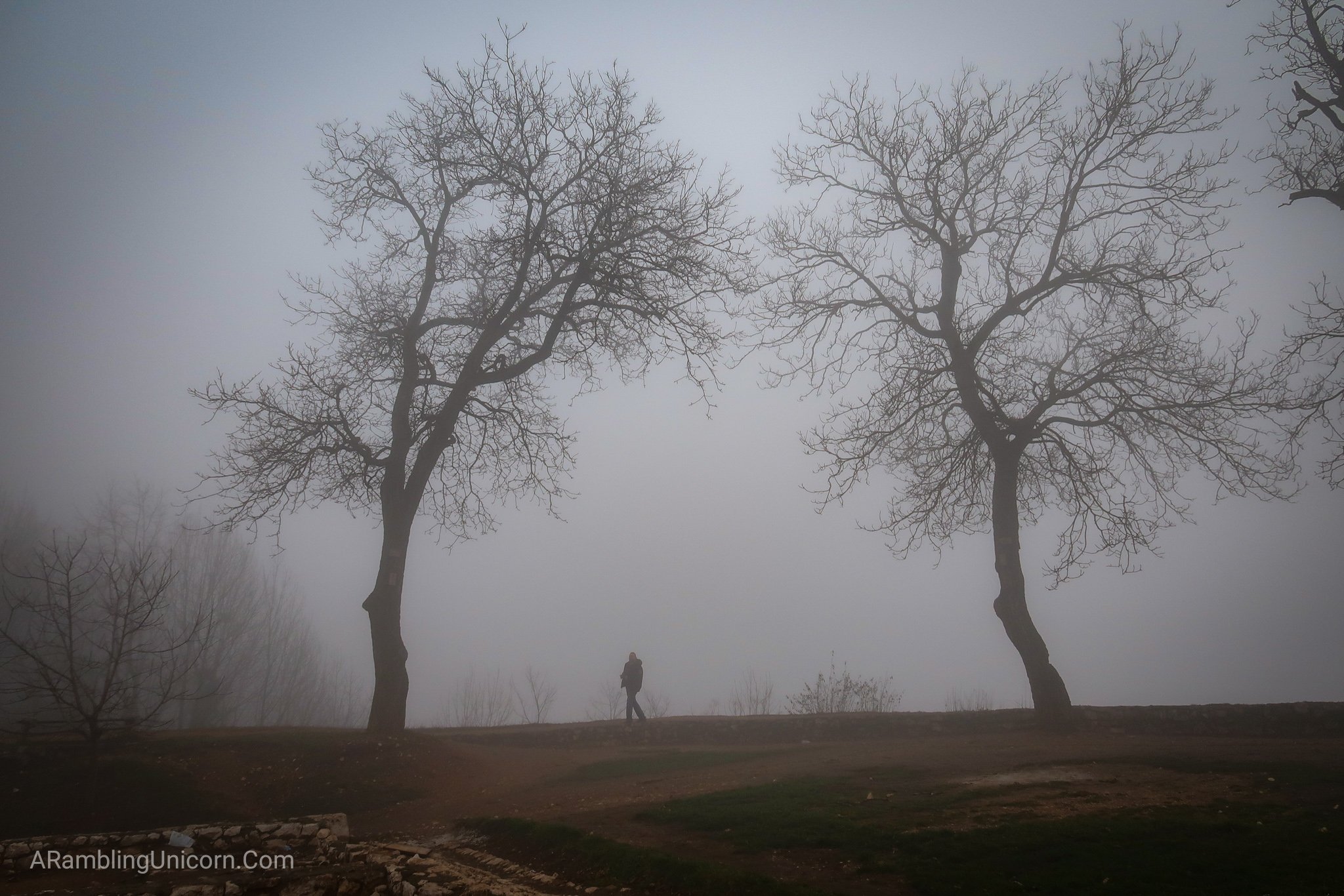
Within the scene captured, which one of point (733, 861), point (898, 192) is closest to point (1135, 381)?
point (898, 192)

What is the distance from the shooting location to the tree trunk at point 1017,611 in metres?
13.4

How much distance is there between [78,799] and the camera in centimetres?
1055

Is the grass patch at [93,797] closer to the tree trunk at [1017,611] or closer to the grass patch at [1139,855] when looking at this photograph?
the grass patch at [1139,855]

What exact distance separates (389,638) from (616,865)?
8831mm

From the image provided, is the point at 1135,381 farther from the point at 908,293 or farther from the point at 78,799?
the point at 78,799

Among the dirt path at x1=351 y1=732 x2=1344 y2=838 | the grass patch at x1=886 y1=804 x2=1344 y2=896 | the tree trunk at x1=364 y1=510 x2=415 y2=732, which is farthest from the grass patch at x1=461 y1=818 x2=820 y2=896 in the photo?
the tree trunk at x1=364 y1=510 x2=415 y2=732

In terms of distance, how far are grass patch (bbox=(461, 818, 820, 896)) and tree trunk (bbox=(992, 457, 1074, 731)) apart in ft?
31.7

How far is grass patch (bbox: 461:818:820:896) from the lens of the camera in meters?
5.69

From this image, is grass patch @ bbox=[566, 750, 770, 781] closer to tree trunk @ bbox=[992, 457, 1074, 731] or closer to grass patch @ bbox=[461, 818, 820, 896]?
grass patch @ bbox=[461, 818, 820, 896]

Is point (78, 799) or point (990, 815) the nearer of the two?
point (990, 815)

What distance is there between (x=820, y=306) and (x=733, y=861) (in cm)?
1242

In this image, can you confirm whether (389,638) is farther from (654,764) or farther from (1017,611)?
(1017,611)

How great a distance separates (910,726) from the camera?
1505 cm

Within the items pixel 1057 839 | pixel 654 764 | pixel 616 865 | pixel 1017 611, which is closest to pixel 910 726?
pixel 1017 611
